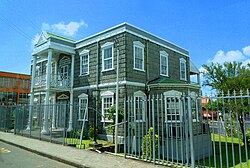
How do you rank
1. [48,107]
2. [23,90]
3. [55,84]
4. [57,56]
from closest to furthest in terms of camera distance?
1. [48,107]
2. [55,84]
3. [57,56]
4. [23,90]

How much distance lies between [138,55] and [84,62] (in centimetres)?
493

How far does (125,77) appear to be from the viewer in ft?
46.9

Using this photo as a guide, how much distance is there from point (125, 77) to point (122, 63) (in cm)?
109

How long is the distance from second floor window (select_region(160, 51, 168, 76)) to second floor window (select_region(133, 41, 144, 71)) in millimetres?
2842

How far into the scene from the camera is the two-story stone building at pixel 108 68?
14844 millimetres

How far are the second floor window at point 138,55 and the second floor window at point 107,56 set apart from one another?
5.92ft

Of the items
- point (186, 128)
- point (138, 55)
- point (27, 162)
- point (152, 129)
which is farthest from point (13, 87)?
point (186, 128)

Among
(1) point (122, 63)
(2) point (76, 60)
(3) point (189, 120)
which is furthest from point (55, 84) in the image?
(3) point (189, 120)

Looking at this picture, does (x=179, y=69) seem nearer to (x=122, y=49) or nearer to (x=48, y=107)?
(x=122, y=49)

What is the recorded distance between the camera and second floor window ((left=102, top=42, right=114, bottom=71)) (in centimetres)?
1566

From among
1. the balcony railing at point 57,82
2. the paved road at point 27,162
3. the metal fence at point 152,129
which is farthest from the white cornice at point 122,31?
the paved road at point 27,162

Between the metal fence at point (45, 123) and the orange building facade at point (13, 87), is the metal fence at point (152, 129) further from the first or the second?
the orange building facade at point (13, 87)

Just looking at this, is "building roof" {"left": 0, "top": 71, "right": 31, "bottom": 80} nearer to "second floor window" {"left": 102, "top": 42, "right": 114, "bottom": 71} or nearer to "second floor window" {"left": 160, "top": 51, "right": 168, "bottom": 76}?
"second floor window" {"left": 102, "top": 42, "right": 114, "bottom": 71}

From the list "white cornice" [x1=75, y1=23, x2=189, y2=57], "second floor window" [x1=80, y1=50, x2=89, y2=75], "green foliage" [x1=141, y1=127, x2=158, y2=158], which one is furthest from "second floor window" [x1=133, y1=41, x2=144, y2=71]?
"green foliage" [x1=141, y1=127, x2=158, y2=158]
